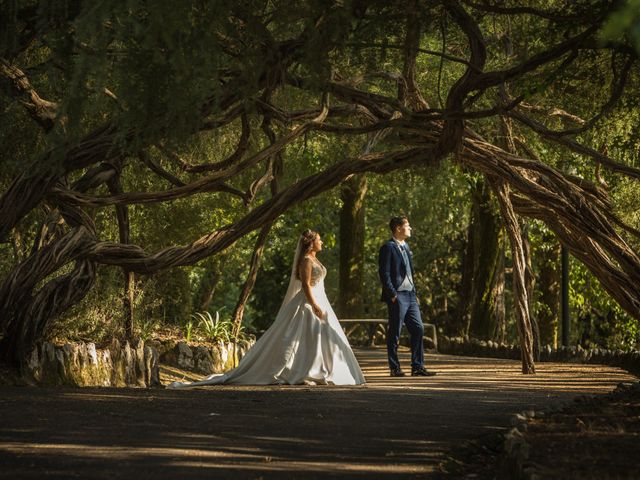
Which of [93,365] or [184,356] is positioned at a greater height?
[184,356]

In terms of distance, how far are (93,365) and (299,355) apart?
2641mm

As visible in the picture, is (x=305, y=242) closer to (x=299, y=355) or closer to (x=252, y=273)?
(x=299, y=355)

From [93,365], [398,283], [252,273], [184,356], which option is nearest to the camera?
[93,365]

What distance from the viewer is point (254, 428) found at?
8961 mm

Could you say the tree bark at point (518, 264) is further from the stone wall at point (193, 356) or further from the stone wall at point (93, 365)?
the stone wall at point (193, 356)

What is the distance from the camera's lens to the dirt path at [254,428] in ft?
22.6

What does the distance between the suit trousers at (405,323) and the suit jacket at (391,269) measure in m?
0.14

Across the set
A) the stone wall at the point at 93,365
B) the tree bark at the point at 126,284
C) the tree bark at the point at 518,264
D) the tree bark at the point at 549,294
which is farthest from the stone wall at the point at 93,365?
the tree bark at the point at 549,294

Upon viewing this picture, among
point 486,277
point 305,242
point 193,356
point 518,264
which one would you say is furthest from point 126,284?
point 486,277

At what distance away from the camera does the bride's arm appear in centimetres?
1548

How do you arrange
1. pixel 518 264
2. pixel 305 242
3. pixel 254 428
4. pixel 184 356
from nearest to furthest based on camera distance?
pixel 254 428
pixel 305 242
pixel 518 264
pixel 184 356

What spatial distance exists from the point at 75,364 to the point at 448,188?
17.2 meters

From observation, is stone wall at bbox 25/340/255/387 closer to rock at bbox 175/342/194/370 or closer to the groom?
rock at bbox 175/342/194/370

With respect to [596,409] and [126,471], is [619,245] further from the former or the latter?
[126,471]
